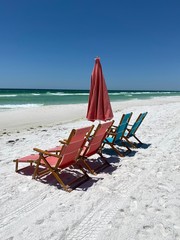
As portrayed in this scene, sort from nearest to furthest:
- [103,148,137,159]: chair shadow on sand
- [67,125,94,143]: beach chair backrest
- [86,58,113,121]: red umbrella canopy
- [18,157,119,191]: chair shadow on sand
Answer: [67,125,94,143]: beach chair backrest, [18,157,119,191]: chair shadow on sand, [103,148,137,159]: chair shadow on sand, [86,58,113,121]: red umbrella canopy

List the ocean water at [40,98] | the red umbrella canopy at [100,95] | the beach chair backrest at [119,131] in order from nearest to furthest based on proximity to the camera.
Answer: the beach chair backrest at [119,131], the red umbrella canopy at [100,95], the ocean water at [40,98]

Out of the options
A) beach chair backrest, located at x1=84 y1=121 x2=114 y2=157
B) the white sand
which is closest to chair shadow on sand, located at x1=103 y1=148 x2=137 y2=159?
A: the white sand

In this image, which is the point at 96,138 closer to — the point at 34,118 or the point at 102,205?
the point at 102,205

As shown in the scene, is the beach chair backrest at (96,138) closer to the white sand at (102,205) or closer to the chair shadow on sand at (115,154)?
the white sand at (102,205)

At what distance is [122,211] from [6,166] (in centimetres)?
254

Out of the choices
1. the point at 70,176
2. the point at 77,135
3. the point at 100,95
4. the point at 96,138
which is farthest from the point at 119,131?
the point at 77,135

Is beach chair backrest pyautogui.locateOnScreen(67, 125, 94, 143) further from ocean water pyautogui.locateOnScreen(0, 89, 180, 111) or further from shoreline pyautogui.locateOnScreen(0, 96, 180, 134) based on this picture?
ocean water pyautogui.locateOnScreen(0, 89, 180, 111)

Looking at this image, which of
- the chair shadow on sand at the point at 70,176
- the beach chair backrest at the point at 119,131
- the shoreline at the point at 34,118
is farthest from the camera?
the shoreline at the point at 34,118

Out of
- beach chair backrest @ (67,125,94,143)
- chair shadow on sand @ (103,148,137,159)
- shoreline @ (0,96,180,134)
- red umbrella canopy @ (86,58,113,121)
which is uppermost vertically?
red umbrella canopy @ (86,58,113,121)

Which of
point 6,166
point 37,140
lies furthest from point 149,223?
point 37,140

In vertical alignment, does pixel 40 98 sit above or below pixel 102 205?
below

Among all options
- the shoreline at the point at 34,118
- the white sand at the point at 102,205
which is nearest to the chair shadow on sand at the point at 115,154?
the white sand at the point at 102,205

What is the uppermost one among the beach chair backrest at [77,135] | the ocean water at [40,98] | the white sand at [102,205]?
the beach chair backrest at [77,135]

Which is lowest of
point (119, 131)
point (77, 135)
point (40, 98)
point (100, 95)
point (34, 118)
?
point (40, 98)
